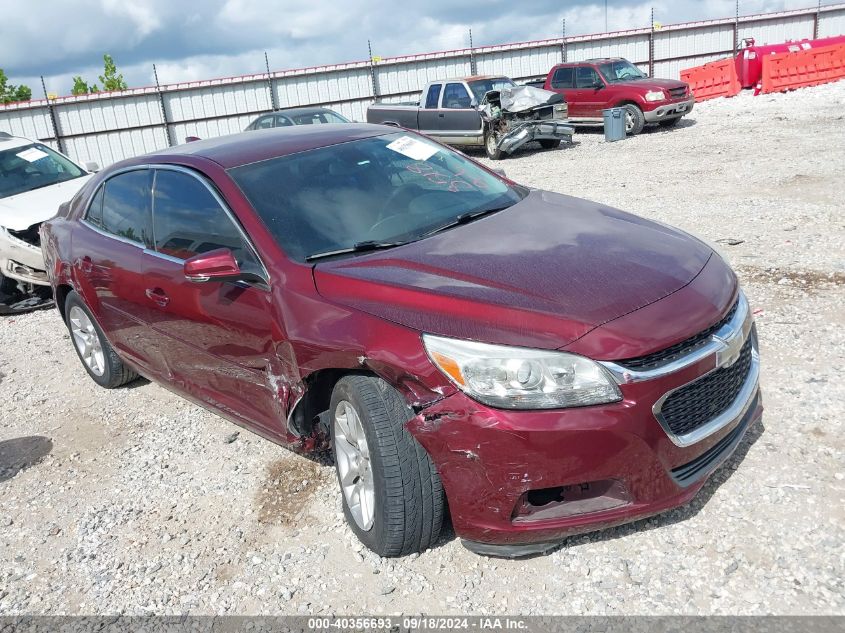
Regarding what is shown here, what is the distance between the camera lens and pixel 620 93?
17.0m

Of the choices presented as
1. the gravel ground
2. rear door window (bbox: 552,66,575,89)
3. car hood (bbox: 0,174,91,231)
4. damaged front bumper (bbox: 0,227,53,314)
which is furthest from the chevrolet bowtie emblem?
rear door window (bbox: 552,66,575,89)

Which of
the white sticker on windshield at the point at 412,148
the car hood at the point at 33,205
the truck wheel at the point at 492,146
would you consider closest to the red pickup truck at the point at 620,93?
the truck wheel at the point at 492,146

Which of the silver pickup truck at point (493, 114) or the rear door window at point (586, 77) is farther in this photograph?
the rear door window at point (586, 77)

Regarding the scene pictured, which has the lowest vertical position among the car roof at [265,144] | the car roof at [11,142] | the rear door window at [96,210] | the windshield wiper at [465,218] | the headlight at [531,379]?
the headlight at [531,379]

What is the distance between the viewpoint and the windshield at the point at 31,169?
27.4 feet

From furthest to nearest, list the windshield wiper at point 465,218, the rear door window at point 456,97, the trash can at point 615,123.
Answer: the trash can at point 615,123
the rear door window at point 456,97
the windshield wiper at point 465,218

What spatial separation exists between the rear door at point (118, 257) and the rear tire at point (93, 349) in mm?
272

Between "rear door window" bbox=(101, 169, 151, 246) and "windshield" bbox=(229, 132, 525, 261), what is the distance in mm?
875

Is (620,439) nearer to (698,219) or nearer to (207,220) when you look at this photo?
(207,220)

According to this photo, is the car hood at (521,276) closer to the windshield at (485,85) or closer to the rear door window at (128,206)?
the rear door window at (128,206)

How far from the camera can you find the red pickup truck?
16.6m

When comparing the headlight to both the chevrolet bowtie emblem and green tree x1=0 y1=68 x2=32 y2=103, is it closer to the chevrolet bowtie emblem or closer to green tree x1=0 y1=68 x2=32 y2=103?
the chevrolet bowtie emblem

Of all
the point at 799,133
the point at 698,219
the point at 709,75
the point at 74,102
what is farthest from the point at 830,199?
the point at 74,102

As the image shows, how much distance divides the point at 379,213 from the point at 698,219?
5738mm
